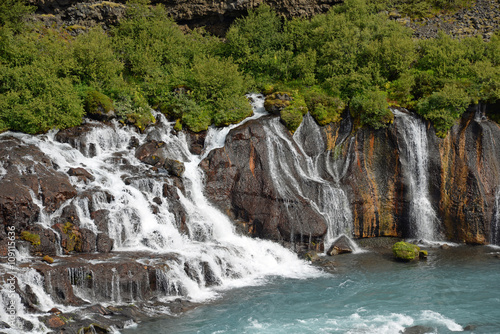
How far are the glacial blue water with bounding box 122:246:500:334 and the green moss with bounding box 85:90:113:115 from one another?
1511 centimetres

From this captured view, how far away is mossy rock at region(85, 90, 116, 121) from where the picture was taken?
29391 millimetres

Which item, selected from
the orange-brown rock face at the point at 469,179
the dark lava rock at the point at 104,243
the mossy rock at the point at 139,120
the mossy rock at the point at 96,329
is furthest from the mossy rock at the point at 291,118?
the mossy rock at the point at 96,329

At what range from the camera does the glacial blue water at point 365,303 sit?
1780 cm

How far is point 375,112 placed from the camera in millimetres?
29391

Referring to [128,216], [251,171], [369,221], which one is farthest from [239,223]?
[369,221]

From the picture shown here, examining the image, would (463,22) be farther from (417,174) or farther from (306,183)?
(306,183)

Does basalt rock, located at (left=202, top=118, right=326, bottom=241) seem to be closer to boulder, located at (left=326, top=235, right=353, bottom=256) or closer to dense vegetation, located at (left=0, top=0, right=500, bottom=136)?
boulder, located at (left=326, top=235, right=353, bottom=256)

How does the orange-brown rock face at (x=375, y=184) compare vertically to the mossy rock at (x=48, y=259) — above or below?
above

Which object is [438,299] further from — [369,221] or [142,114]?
[142,114]

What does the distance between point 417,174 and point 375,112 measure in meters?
4.75

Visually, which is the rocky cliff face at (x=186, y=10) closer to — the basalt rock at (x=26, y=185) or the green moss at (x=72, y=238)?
the basalt rock at (x=26, y=185)

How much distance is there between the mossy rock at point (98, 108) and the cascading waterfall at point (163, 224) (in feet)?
3.00

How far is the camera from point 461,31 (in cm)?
4041

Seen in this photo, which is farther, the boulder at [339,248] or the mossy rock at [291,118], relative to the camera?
the mossy rock at [291,118]
